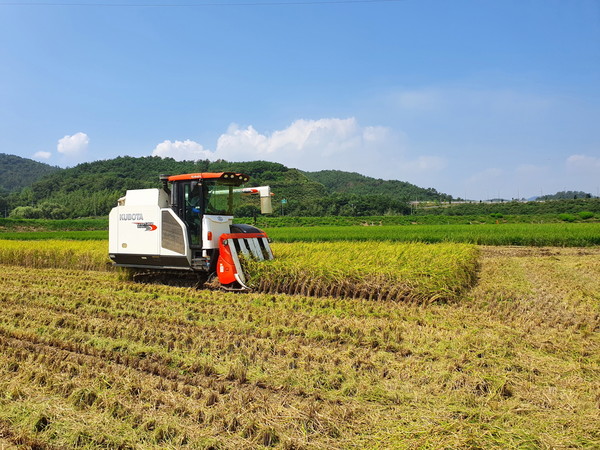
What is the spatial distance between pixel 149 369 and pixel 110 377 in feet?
1.32

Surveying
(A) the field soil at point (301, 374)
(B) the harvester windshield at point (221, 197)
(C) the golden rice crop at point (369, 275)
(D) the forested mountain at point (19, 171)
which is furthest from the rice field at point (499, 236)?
(D) the forested mountain at point (19, 171)

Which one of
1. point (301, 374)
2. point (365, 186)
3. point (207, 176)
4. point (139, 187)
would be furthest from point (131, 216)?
point (365, 186)

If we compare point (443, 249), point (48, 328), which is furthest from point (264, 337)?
point (443, 249)

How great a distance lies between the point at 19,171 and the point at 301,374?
192419 mm

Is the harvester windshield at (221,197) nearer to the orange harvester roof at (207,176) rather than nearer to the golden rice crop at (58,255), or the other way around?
the orange harvester roof at (207,176)

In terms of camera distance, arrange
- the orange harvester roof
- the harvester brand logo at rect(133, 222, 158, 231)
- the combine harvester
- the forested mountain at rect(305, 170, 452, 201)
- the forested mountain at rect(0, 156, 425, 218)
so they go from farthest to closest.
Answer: the forested mountain at rect(305, 170, 452, 201)
the forested mountain at rect(0, 156, 425, 218)
the harvester brand logo at rect(133, 222, 158, 231)
the orange harvester roof
the combine harvester

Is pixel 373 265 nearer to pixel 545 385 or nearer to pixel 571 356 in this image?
pixel 571 356

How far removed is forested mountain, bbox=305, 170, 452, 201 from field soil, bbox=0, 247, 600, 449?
101m

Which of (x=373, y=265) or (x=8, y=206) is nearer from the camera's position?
(x=373, y=265)

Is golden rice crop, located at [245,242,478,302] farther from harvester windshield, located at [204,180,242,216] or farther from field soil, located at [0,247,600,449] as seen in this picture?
harvester windshield, located at [204,180,242,216]

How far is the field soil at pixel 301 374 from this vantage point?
3045 mm

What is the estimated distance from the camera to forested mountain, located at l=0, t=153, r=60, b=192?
491 ft

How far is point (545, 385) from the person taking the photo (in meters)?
3.91

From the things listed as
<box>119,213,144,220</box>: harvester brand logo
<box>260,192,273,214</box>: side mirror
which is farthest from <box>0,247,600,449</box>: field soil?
<box>260,192,273,214</box>: side mirror
